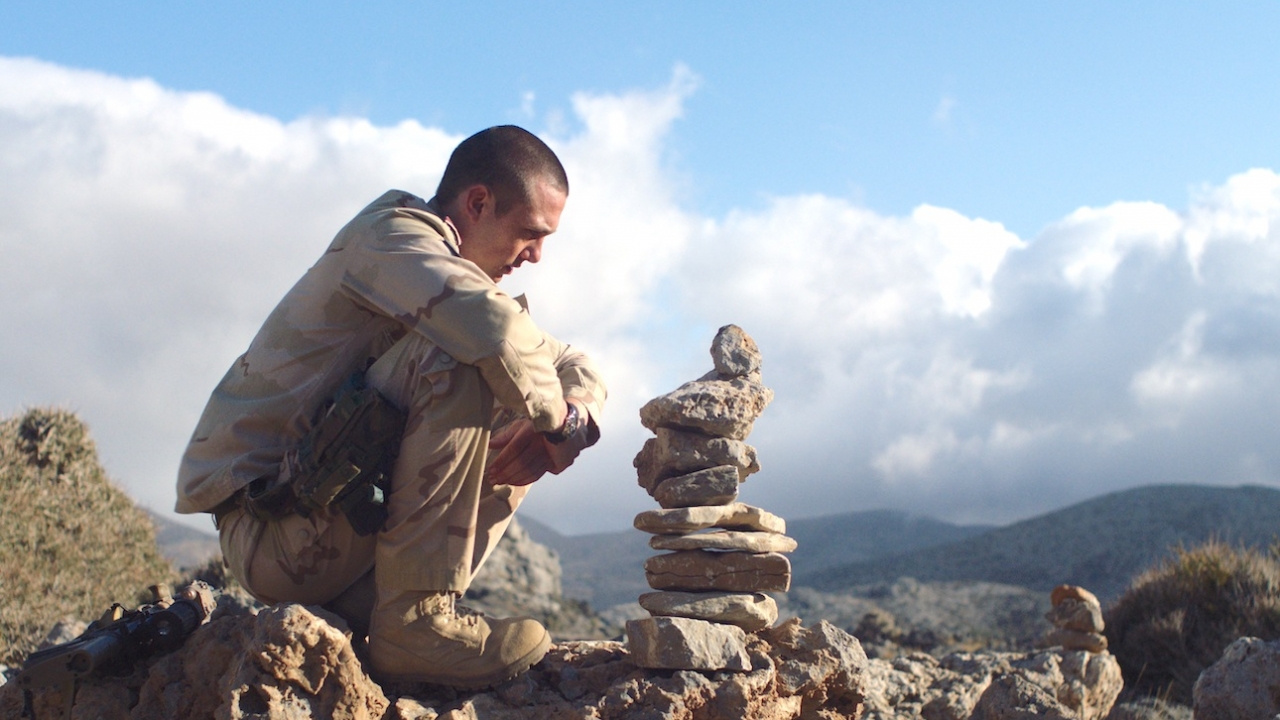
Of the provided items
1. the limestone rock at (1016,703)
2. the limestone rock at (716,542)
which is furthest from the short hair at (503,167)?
the limestone rock at (1016,703)

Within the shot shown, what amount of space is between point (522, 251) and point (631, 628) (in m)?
1.68

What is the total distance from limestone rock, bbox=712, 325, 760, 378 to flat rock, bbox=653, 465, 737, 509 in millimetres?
555

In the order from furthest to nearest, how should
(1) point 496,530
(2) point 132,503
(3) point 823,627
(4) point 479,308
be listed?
1. (2) point 132,503
2. (3) point 823,627
3. (1) point 496,530
4. (4) point 479,308

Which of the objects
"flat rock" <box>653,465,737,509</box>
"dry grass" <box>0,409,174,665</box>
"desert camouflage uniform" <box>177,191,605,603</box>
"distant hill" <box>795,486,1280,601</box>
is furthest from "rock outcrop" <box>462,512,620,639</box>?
"distant hill" <box>795,486,1280,601</box>

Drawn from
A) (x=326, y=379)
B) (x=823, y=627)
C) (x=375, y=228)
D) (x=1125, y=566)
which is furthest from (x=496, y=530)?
(x=1125, y=566)

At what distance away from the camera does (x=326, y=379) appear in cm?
438

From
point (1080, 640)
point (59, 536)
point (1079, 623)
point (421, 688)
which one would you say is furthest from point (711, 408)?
point (59, 536)

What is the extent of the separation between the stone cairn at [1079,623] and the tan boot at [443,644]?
6436 millimetres

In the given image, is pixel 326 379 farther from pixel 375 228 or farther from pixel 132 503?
pixel 132 503

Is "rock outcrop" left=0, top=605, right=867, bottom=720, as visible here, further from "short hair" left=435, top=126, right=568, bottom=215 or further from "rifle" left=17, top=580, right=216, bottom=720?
"short hair" left=435, top=126, right=568, bottom=215

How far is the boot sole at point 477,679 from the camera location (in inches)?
169

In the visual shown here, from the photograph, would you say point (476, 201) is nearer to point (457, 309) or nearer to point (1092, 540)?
point (457, 309)

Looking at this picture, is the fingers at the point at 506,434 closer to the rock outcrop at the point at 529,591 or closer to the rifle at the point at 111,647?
the rifle at the point at 111,647

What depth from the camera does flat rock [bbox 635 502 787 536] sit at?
17.1 feet
